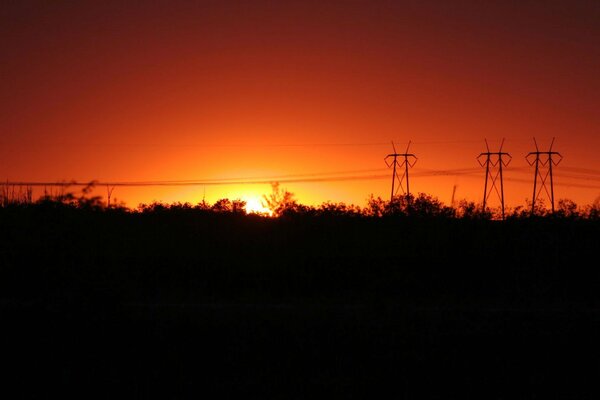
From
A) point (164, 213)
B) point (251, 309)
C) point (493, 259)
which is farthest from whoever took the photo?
point (164, 213)

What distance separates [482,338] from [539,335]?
5.57 ft

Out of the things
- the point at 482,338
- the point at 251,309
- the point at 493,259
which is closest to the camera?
the point at 482,338

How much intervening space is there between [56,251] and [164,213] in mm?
28014

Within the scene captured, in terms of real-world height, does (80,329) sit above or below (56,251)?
below

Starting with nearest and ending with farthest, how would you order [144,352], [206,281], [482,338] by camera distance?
1. [144,352]
2. [482,338]
3. [206,281]

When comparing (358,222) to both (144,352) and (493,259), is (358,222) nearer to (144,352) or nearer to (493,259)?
(493,259)

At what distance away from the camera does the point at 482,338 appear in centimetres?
2334

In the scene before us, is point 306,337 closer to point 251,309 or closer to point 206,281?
point 251,309

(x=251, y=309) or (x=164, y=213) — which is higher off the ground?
(x=164, y=213)

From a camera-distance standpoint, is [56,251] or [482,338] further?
[482,338]

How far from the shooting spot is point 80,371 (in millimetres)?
20297

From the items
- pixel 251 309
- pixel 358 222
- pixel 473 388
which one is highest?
pixel 358 222

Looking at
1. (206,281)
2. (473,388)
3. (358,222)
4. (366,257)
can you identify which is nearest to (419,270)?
(366,257)

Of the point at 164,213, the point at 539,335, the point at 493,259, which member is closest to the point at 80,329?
the point at 539,335
